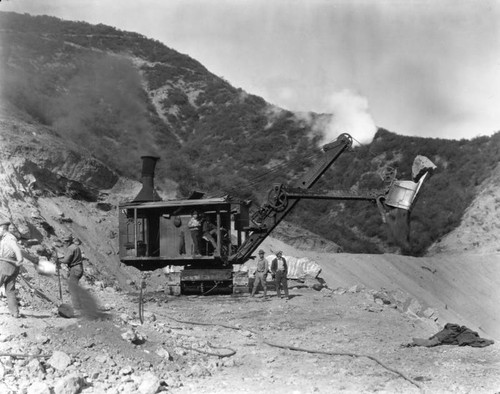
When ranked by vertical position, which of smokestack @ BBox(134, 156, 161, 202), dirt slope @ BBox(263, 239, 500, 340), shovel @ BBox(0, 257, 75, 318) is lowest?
dirt slope @ BBox(263, 239, 500, 340)

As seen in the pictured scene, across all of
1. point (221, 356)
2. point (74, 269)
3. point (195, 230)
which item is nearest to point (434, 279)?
point (195, 230)

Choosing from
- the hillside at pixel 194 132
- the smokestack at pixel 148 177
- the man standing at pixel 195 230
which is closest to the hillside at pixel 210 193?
the hillside at pixel 194 132

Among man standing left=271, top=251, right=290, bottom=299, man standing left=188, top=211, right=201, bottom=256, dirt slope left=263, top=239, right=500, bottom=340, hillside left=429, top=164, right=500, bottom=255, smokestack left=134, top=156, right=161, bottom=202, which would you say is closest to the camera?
man standing left=271, top=251, right=290, bottom=299

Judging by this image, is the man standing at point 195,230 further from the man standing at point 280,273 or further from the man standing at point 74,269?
the man standing at point 74,269

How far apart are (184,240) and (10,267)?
890 cm

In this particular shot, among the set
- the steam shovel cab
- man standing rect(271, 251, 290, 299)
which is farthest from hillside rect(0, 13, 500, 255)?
man standing rect(271, 251, 290, 299)

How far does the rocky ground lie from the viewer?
24.6 feet

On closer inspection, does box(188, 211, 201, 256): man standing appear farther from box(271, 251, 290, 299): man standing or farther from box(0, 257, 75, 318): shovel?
box(0, 257, 75, 318): shovel

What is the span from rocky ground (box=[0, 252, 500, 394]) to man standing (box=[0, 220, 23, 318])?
186 millimetres

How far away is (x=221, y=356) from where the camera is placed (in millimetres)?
9500

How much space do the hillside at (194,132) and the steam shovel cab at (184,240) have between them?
38.1ft

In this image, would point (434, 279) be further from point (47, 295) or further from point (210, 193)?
point (47, 295)

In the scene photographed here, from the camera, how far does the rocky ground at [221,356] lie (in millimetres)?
7508

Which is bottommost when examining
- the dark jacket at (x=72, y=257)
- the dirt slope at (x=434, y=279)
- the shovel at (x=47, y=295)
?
the dirt slope at (x=434, y=279)
